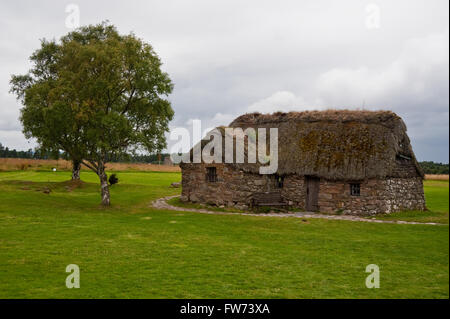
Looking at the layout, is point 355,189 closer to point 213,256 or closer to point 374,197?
point 374,197

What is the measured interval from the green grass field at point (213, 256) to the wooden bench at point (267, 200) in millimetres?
2788

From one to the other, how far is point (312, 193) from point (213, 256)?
544 inches

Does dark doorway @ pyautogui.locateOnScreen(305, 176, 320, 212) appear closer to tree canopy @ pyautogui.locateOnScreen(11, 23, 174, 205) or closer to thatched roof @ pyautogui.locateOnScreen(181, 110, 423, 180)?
thatched roof @ pyautogui.locateOnScreen(181, 110, 423, 180)

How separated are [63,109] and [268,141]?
14932mm

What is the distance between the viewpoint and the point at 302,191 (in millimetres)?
25203

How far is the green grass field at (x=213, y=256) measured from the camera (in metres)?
9.45

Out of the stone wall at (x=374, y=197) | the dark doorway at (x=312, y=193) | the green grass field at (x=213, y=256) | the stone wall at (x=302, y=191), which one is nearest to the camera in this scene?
the green grass field at (x=213, y=256)

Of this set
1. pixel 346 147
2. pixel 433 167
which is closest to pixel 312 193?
pixel 346 147

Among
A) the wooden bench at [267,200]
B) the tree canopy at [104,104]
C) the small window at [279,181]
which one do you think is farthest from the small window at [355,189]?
the tree canopy at [104,104]

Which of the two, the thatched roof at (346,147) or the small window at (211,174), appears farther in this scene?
the small window at (211,174)

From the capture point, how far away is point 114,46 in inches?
984

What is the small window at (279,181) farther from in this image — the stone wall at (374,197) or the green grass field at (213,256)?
the green grass field at (213,256)
